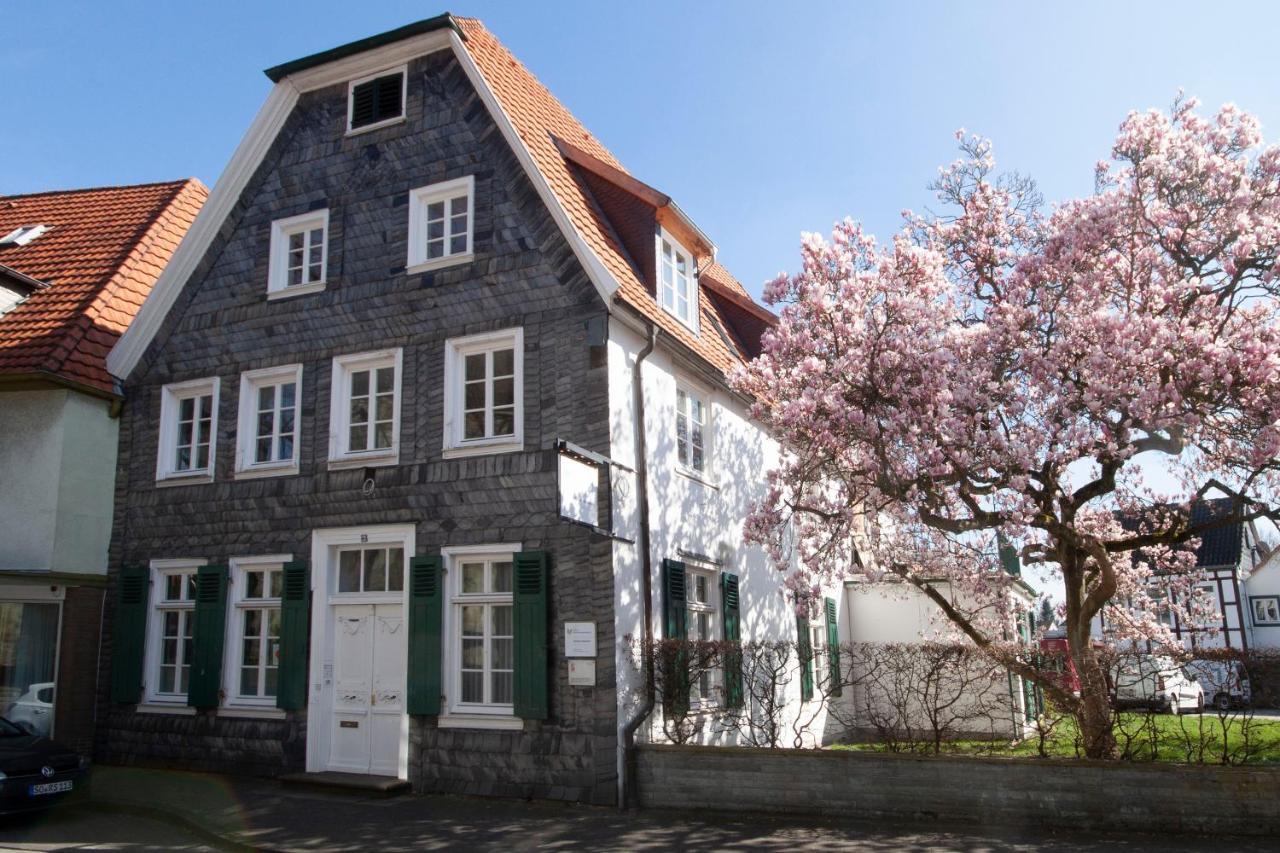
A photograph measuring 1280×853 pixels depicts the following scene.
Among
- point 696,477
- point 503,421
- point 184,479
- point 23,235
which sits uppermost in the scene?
point 23,235

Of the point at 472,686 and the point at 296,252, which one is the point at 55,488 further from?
the point at 472,686

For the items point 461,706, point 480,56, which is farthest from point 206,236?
point 461,706

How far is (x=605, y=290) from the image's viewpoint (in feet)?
41.3

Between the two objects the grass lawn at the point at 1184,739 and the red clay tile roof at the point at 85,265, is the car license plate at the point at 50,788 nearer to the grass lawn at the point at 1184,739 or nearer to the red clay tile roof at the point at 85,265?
the red clay tile roof at the point at 85,265

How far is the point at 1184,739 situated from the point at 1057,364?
3913 millimetres

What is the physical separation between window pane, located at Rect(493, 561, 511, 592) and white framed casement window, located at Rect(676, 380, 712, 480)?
2.97 metres

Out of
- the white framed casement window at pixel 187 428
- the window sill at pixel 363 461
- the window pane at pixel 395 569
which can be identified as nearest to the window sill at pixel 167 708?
the white framed casement window at pixel 187 428

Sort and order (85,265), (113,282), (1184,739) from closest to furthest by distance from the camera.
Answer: (1184,739)
(113,282)
(85,265)

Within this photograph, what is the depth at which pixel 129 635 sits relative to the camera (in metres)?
14.8

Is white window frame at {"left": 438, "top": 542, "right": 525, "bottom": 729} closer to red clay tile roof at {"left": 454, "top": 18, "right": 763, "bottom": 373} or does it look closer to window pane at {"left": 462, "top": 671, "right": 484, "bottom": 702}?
window pane at {"left": 462, "top": 671, "right": 484, "bottom": 702}

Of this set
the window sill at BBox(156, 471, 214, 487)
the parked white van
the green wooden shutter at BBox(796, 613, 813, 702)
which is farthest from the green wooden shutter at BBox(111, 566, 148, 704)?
the parked white van

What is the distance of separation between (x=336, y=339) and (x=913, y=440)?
8.03 meters

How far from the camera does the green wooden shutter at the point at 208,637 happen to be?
14.0 meters

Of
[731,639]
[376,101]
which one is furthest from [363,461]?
[731,639]
